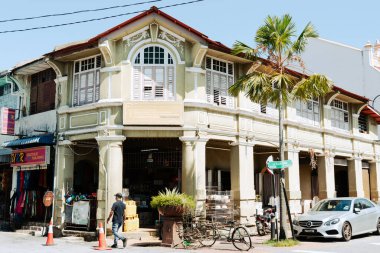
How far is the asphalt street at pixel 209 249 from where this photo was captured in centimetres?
1262

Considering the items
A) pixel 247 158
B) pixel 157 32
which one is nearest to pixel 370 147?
pixel 247 158

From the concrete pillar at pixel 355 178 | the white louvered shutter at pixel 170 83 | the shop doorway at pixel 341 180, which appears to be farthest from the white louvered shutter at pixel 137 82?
the shop doorway at pixel 341 180

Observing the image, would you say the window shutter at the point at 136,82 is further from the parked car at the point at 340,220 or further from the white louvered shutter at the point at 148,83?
the parked car at the point at 340,220

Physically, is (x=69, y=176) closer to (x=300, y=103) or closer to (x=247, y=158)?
(x=247, y=158)

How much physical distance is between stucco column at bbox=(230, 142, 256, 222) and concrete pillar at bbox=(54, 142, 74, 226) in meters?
6.77

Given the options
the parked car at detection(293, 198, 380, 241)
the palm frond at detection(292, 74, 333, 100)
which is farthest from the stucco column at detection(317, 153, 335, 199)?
the palm frond at detection(292, 74, 333, 100)

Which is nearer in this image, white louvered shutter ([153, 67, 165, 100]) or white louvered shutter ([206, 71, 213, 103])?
white louvered shutter ([153, 67, 165, 100])

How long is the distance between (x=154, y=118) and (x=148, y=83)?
1.48 m

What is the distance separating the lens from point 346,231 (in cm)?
1470

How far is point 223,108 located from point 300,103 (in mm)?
6275

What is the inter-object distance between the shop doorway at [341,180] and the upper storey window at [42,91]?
18609mm

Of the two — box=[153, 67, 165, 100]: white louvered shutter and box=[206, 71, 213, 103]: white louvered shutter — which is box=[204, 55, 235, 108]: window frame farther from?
box=[153, 67, 165, 100]: white louvered shutter

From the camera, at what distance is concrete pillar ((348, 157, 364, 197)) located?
25.0 meters

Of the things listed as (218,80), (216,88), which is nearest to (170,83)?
(216,88)
